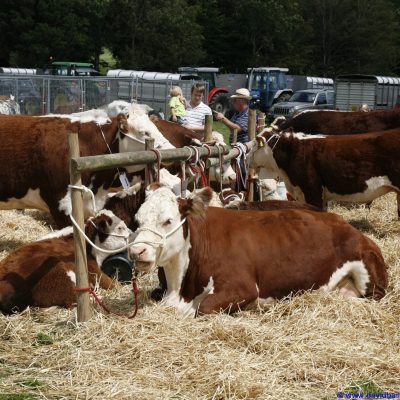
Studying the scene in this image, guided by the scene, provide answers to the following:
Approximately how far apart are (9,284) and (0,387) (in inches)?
53.3

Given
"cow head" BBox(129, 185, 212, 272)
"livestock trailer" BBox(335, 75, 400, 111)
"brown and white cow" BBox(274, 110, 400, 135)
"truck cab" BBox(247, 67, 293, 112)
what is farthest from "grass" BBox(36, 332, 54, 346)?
"truck cab" BBox(247, 67, 293, 112)

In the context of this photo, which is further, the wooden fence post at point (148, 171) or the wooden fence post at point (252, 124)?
the wooden fence post at point (252, 124)

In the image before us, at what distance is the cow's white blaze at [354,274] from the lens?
5.10 m

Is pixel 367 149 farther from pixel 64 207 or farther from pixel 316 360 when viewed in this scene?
pixel 316 360

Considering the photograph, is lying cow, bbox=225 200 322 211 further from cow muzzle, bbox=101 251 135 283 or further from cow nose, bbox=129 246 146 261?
cow nose, bbox=129 246 146 261

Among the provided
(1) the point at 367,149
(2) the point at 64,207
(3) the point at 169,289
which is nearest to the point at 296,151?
(1) the point at 367,149

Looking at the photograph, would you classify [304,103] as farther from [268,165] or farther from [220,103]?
[268,165]

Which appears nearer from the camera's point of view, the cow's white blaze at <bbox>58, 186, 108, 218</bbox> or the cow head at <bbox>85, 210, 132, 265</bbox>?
the cow head at <bbox>85, 210, 132, 265</bbox>

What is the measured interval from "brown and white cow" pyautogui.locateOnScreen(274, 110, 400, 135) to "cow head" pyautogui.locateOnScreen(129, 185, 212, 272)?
676 cm

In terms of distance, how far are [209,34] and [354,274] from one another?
48782mm

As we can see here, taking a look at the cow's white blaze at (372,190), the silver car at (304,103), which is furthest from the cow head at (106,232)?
the silver car at (304,103)

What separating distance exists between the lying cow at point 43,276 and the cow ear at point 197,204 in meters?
1.16

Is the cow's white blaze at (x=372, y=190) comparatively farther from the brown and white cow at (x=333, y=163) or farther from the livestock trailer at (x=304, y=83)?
the livestock trailer at (x=304, y=83)

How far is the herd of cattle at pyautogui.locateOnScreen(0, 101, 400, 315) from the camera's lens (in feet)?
15.2
